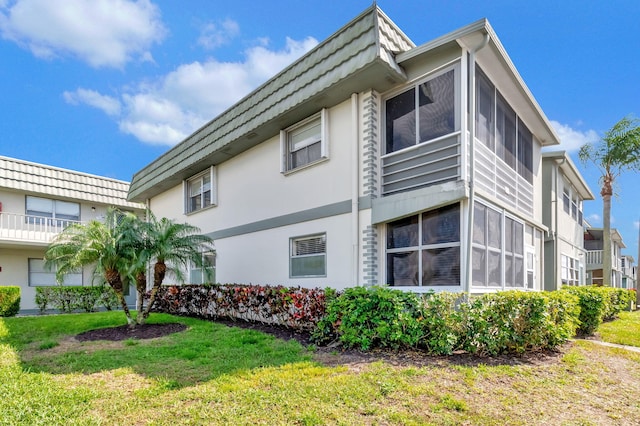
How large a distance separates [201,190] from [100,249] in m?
5.42

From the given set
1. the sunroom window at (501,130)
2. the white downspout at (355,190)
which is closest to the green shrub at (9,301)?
the white downspout at (355,190)

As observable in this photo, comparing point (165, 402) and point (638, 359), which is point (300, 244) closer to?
point (165, 402)

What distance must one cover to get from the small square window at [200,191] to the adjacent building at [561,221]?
1141cm

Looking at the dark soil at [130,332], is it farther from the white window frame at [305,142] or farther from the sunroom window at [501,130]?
the sunroom window at [501,130]

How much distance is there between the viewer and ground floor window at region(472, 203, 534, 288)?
7.40 metres

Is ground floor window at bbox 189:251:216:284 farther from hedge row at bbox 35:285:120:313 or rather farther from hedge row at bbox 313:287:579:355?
hedge row at bbox 313:287:579:355

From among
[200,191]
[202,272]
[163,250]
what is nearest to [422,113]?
[163,250]

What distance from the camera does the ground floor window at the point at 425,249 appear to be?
7.09 meters

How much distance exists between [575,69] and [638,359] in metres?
9.99

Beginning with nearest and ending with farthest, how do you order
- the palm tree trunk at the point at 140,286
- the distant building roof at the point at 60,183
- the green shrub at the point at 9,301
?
the palm tree trunk at the point at 140,286 → the green shrub at the point at 9,301 → the distant building roof at the point at 60,183

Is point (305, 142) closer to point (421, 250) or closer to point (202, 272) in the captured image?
point (421, 250)

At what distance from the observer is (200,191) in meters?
13.9

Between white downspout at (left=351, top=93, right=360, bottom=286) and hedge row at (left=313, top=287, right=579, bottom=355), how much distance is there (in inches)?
55.7

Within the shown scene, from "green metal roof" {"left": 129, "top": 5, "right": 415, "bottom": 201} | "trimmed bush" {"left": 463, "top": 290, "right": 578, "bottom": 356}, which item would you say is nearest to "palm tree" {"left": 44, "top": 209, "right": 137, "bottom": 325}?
"green metal roof" {"left": 129, "top": 5, "right": 415, "bottom": 201}
